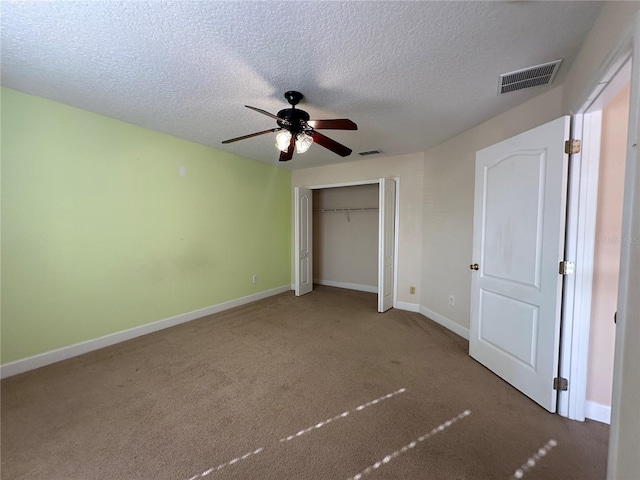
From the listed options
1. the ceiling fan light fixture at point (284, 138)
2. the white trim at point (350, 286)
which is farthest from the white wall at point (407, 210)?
the ceiling fan light fixture at point (284, 138)

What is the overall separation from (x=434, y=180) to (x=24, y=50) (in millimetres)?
4084

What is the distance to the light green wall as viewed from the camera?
2326mm

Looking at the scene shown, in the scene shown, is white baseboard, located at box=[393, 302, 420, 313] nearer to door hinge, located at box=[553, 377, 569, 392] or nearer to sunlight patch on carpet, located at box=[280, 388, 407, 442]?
sunlight patch on carpet, located at box=[280, 388, 407, 442]

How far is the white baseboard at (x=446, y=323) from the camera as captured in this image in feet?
10.3

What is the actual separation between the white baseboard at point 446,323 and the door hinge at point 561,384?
121 cm

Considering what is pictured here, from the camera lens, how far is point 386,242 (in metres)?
4.04

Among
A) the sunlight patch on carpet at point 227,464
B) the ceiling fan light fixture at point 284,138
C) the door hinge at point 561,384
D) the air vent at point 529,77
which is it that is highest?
the air vent at point 529,77

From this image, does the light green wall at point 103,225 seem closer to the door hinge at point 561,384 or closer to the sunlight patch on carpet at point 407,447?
the sunlight patch on carpet at point 407,447

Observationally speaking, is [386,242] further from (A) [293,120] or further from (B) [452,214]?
(A) [293,120]

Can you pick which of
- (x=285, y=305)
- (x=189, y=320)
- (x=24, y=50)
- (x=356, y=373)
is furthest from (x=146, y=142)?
(x=356, y=373)

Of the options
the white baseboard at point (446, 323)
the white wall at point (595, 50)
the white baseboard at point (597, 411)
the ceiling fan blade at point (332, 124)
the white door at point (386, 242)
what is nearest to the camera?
the white wall at point (595, 50)

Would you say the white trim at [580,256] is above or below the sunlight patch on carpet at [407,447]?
above

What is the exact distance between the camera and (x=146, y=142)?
3.13 metres

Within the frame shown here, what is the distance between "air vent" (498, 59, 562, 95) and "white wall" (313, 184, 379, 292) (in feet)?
10.4
